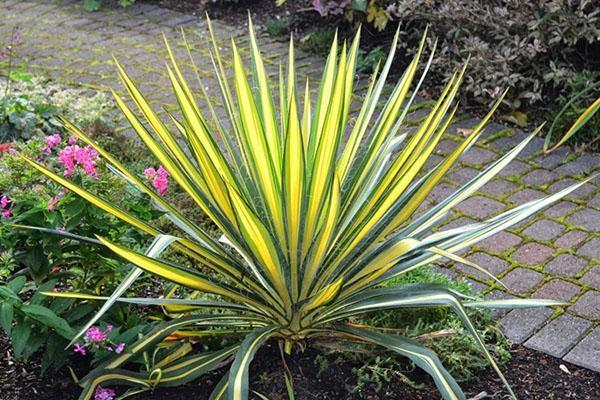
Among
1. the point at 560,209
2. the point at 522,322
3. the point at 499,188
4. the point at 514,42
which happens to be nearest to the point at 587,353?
the point at 522,322

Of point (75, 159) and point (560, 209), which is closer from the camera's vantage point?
point (75, 159)

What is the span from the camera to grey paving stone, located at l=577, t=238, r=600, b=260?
3.85 metres

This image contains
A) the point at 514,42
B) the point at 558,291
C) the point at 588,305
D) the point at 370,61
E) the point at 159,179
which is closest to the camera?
the point at 159,179

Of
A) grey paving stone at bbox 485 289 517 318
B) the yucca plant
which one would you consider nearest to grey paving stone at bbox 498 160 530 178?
grey paving stone at bbox 485 289 517 318

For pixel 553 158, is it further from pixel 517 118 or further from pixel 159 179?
pixel 159 179

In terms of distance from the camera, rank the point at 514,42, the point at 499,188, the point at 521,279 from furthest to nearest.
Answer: the point at 514,42
the point at 499,188
the point at 521,279

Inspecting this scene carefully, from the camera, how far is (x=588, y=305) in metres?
3.51

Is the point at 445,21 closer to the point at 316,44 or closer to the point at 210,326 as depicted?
the point at 316,44

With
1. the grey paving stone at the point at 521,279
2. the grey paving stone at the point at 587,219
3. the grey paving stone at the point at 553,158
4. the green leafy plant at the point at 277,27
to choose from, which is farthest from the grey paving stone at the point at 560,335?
the green leafy plant at the point at 277,27

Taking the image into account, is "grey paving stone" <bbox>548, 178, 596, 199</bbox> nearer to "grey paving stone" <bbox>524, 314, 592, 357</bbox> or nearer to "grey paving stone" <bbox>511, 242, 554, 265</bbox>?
"grey paving stone" <bbox>511, 242, 554, 265</bbox>

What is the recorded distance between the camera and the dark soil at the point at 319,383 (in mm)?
2896

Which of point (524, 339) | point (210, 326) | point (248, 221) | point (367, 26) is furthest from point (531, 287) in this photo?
point (367, 26)

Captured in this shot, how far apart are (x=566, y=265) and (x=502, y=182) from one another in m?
0.81

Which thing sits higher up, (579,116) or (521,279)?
(579,116)
